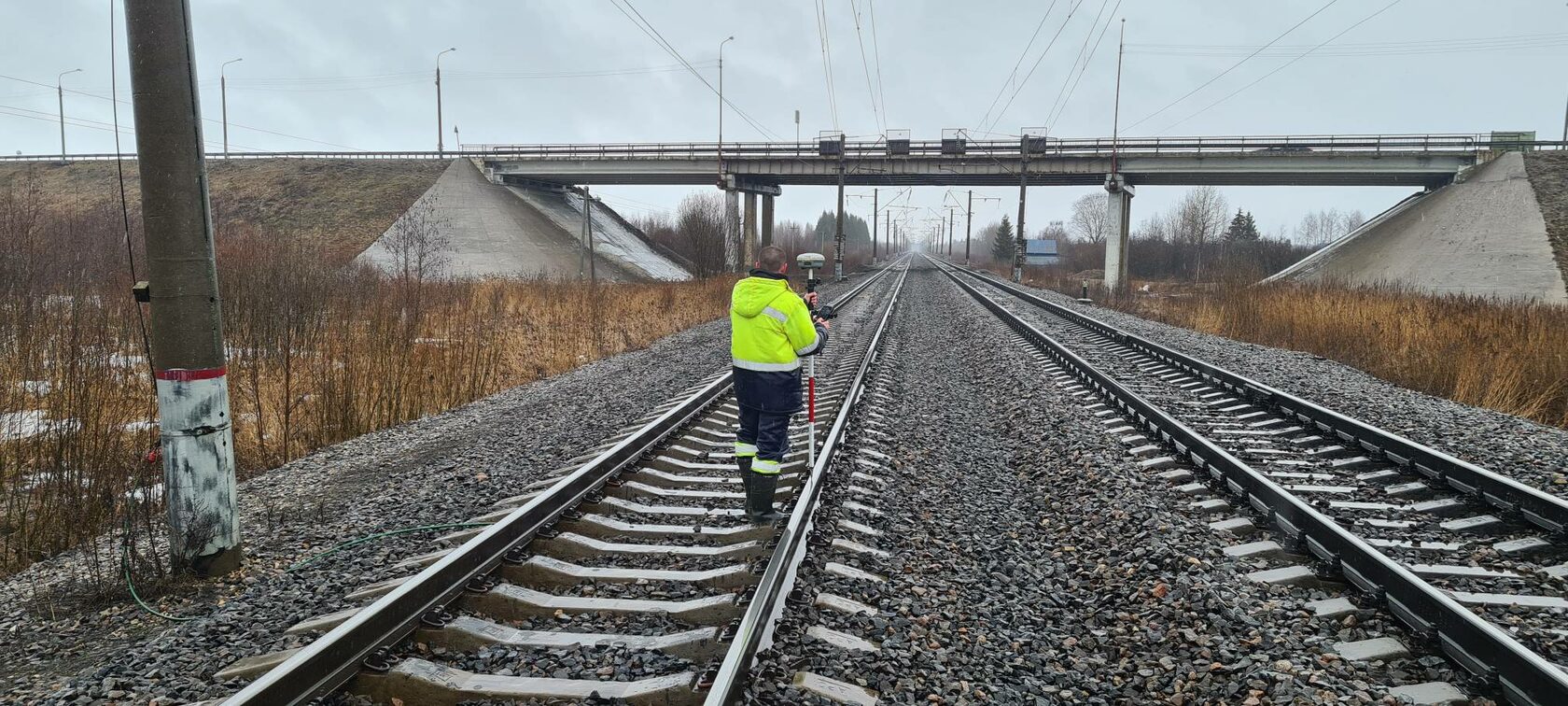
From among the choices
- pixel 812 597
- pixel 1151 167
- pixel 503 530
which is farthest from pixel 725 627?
pixel 1151 167

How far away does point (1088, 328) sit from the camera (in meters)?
17.3

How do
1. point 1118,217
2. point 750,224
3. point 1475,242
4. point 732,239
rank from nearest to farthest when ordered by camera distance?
point 1475,242 < point 732,239 < point 1118,217 < point 750,224

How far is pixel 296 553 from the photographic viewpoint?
15.8 ft

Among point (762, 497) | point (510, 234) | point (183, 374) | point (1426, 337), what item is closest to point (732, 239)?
point (510, 234)

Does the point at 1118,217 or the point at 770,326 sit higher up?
the point at 1118,217

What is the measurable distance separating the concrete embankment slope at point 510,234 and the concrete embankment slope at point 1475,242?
112ft

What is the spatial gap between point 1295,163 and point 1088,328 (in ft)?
100

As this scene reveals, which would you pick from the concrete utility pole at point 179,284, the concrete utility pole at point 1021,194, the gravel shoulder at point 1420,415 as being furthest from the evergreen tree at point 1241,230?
the concrete utility pole at point 179,284

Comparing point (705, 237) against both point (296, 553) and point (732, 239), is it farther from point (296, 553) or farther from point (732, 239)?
point (296, 553)

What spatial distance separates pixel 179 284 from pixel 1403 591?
6349 mm

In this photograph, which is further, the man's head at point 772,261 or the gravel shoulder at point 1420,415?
the gravel shoulder at point 1420,415

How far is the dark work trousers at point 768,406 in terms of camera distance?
512 centimetres

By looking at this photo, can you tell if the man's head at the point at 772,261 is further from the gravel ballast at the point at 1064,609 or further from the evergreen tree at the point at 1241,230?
the evergreen tree at the point at 1241,230

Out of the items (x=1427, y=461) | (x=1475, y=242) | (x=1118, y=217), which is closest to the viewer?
(x=1427, y=461)
